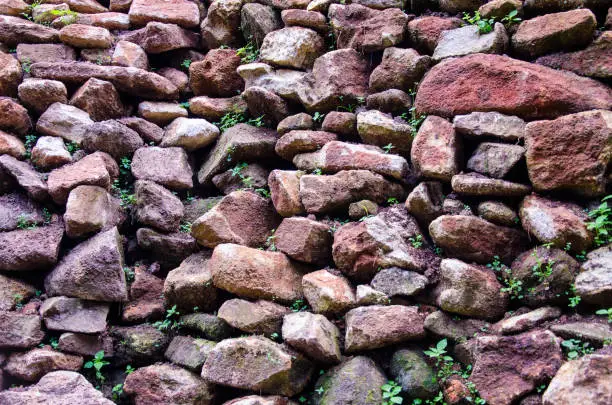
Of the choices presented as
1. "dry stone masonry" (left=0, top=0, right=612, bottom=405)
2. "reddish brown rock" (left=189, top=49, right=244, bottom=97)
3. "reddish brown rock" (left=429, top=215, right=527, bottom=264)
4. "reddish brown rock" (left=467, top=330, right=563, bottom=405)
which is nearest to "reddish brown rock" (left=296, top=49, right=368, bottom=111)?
"dry stone masonry" (left=0, top=0, right=612, bottom=405)

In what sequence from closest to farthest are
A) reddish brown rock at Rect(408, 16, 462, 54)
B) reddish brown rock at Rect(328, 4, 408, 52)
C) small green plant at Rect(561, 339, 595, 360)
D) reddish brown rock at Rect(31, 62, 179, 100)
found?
→ small green plant at Rect(561, 339, 595, 360), reddish brown rock at Rect(408, 16, 462, 54), reddish brown rock at Rect(328, 4, 408, 52), reddish brown rock at Rect(31, 62, 179, 100)

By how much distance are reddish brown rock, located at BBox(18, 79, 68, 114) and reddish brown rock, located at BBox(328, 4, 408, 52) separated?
231 cm

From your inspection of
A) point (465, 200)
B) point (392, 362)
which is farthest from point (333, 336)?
point (465, 200)

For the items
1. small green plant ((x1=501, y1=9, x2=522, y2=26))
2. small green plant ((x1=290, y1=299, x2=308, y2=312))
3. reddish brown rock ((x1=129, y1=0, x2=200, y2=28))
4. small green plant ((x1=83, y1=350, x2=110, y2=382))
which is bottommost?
small green plant ((x1=83, y1=350, x2=110, y2=382))

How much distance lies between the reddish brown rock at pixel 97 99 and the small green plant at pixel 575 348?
375 centimetres

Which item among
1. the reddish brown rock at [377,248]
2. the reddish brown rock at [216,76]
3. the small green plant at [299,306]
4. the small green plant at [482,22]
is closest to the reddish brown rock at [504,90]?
the small green plant at [482,22]

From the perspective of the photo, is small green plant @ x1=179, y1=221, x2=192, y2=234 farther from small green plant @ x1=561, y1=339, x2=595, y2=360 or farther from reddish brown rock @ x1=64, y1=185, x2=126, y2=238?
small green plant @ x1=561, y1=339, x2=595, y2=360

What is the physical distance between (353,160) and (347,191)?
249 millimetres

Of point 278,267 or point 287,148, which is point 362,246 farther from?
point 287,148

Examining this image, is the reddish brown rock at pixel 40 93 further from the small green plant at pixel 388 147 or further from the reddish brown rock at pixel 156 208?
the small green plant at pixel 388 147

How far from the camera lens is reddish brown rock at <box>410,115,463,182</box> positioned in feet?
11.3

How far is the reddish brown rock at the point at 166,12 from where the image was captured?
16.7ft

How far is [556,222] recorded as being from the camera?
9.75ft

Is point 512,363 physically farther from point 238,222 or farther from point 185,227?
point 185,227
